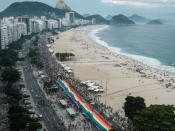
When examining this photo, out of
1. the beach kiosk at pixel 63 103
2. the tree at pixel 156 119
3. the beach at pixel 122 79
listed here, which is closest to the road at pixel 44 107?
the beach kiosk at pixel 63 103

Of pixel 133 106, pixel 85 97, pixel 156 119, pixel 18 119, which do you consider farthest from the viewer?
pixel 85 97

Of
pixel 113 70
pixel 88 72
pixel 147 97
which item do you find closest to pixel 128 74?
pixel 113 70

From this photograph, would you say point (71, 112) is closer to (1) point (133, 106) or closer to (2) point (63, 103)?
→ (2) point (63, 103)

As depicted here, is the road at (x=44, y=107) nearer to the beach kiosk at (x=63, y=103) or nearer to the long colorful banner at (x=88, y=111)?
the beach kiosk at (x=63, y=103)

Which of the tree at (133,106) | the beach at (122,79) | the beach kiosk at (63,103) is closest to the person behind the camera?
the tree at (133,106)

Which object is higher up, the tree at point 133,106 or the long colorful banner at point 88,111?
the tree at point 133,106

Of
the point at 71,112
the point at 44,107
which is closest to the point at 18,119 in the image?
the point at 71,112
